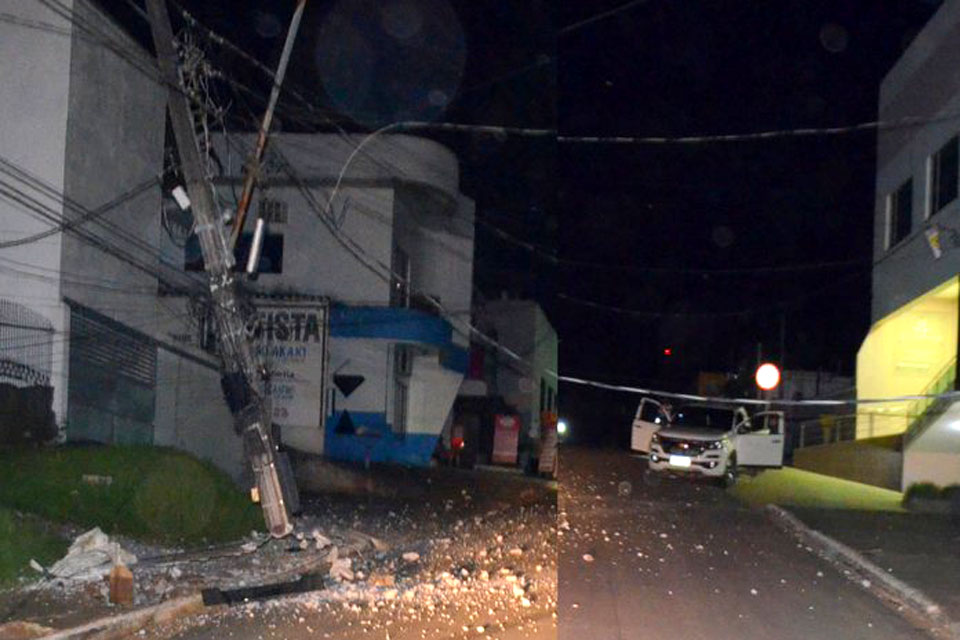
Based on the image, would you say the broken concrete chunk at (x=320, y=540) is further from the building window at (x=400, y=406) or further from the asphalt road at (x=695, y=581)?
the building window at (x=400, y=406)

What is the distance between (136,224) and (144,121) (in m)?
1.87

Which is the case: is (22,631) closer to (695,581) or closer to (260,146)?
(695,581)

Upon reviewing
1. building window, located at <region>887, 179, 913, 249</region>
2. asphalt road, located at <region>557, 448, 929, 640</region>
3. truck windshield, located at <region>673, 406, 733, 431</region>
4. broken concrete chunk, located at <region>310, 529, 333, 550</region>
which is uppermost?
building window, located at <region>887, 179, 913, 249</region>

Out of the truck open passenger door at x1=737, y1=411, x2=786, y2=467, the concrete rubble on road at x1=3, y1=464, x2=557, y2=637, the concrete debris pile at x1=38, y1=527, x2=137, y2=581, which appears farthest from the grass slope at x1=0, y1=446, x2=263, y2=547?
the truck open passenger door at x1=737, y1=411, x2=786, y2=467

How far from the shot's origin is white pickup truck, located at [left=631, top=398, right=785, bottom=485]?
24.4 m

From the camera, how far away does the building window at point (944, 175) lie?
2323cm

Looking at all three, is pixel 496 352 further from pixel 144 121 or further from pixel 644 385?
pixel 144 121

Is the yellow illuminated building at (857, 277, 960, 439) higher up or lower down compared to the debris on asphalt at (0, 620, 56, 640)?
higher up

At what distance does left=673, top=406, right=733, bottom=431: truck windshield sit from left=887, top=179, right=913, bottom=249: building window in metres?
6.20

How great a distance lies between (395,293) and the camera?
30.7 meters

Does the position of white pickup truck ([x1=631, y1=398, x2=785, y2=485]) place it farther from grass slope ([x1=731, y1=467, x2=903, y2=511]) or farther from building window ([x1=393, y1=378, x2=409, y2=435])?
building window ([x1=393, y1=378, x2=409, y2=435])

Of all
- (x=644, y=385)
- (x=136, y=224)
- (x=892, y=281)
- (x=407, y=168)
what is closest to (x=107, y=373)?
(x=136, y=224)

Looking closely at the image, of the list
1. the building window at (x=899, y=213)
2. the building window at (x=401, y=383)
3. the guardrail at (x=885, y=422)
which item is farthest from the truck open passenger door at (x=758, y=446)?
the building window at (x=401, y=383)

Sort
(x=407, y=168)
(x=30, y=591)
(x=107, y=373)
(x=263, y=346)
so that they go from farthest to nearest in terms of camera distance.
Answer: (x=407, y=168) → (x=263, y=346) → (x=107, y=373) → (x=30, y=591)
